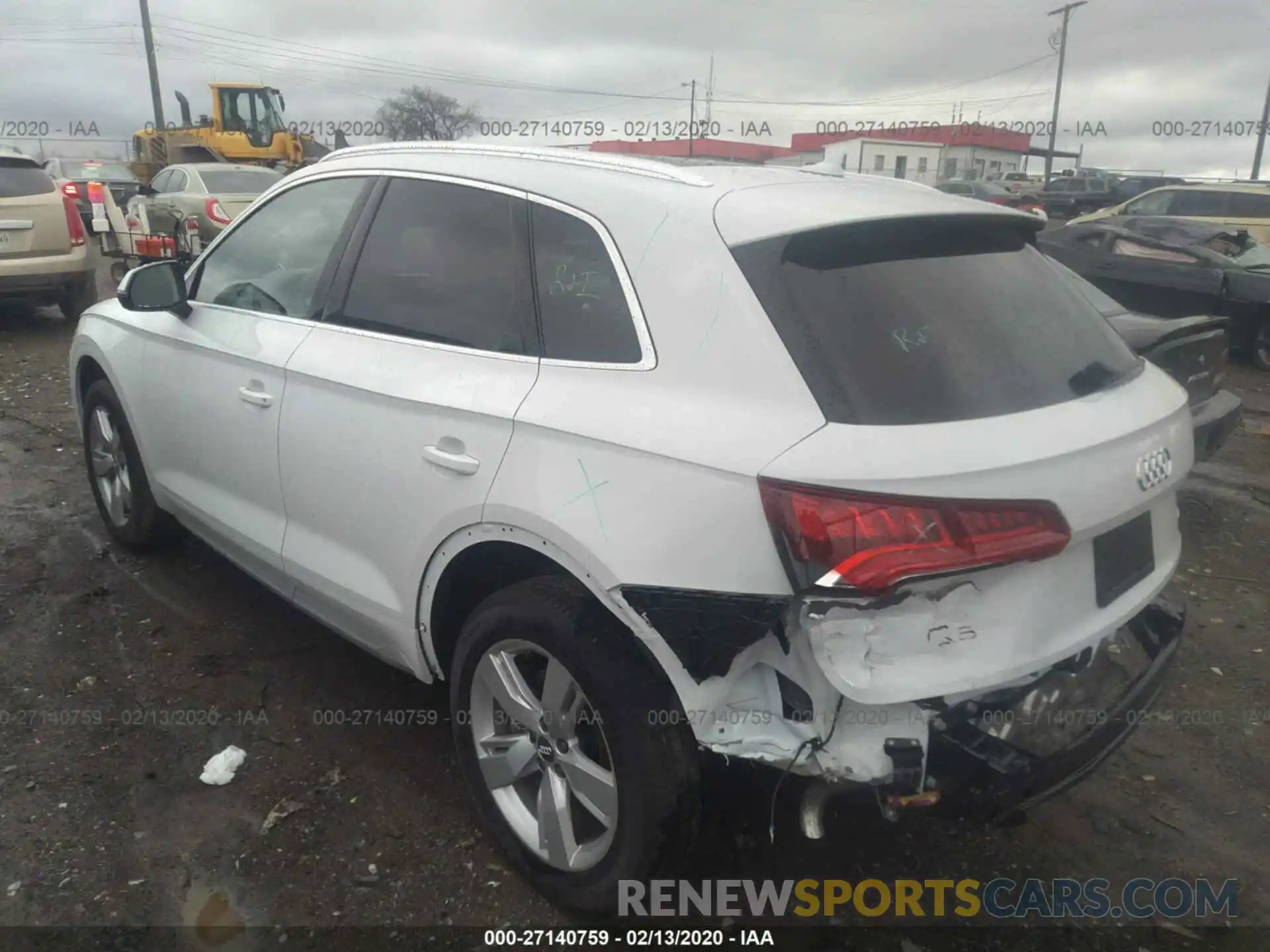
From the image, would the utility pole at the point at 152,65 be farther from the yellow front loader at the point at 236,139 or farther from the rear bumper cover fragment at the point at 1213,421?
the rear bumper cover fragment at the point at 1213,421

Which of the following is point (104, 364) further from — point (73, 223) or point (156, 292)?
point (73, 223)

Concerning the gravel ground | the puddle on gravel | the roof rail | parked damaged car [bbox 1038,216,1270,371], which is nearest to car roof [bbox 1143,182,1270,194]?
parked damaged car [bbox 1038,216,1270,371]

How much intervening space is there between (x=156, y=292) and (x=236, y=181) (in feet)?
35.8

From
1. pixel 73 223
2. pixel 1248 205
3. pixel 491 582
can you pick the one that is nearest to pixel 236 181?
pixel 73 223

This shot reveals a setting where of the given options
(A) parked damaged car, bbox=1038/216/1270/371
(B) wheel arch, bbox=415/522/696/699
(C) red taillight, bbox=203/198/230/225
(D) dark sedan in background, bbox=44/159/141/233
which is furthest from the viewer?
(D) dark sedan in background, bbox=44/159/141/233

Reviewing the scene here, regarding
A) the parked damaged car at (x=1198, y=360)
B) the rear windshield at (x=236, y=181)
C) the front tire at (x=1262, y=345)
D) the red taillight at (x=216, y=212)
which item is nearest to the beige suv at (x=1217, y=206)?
the front tire at (x=1262, y=345)

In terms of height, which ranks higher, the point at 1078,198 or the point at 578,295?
the point at 578,295

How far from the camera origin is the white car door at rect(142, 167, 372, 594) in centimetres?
312

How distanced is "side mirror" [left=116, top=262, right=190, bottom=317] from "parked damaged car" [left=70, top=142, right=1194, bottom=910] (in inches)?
36.2

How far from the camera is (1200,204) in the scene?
1430 centimetres

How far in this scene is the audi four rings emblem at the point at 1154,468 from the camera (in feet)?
7.15

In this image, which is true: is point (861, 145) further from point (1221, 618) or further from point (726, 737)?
point (726, 737)

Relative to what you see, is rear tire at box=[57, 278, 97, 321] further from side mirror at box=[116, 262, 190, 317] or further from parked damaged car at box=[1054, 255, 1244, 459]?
parked damaged car at box=[1054, 255, 1244, 459]

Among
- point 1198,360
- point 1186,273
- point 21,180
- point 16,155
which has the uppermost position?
point 16,155
